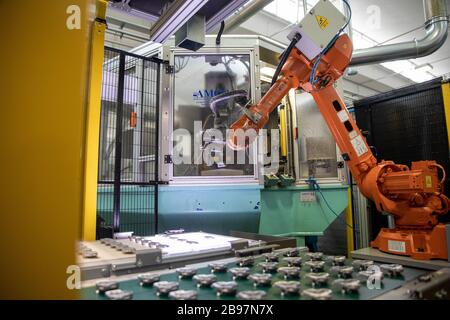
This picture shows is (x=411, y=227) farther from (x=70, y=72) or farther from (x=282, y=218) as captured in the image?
(x=70, y=72)

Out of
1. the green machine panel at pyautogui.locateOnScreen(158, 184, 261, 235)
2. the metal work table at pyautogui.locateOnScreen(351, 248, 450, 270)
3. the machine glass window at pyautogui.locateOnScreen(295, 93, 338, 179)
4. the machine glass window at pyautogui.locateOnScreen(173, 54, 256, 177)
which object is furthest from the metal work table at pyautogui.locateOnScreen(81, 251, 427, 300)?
the machine glass window at pyautogui.locateOnScreen(295, 93, 338, 179)

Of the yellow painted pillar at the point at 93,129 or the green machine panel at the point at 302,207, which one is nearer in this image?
Answer: the yellow painted pillar at the point at 93,129

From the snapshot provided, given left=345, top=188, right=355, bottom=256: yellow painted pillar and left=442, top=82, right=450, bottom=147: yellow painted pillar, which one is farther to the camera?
left=345, top=188, right=355, bottom=256: yellow painted pillar

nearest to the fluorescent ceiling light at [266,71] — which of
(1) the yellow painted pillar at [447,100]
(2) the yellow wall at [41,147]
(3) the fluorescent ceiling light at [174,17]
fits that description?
(1) the yellow painted pillar at [447,100]

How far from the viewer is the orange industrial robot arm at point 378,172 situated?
6.61 ft

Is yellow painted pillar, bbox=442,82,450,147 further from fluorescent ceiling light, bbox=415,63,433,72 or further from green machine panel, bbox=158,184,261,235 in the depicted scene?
fluorescent ceiling light, bbox=415,63,433,72

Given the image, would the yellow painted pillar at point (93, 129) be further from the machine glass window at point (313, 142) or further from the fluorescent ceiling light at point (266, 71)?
the machine glass window at point (313, 142)

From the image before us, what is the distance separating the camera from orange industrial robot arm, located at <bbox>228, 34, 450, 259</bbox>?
2.01 meters

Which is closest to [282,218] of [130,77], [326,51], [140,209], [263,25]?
[140,209]

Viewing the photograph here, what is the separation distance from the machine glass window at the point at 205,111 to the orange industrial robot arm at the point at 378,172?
79cm

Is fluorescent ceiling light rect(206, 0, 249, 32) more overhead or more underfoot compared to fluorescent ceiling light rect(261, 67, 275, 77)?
more underfoot

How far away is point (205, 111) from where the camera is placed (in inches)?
126

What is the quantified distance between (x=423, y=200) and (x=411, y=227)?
235 mm

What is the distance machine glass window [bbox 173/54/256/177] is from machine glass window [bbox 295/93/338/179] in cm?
84
